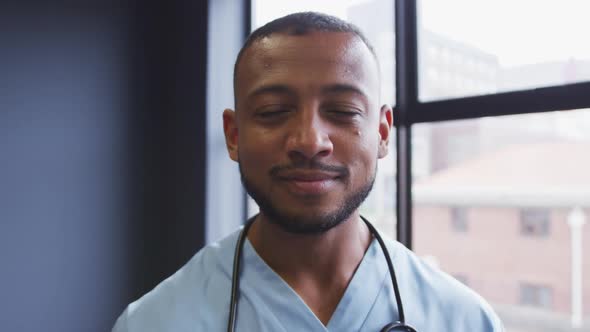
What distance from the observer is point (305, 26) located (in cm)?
66

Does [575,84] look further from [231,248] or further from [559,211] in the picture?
[231,248]

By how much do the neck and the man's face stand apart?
62 mm

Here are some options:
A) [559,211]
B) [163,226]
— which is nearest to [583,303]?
[559,211]

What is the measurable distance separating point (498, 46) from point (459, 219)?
1.37 feet

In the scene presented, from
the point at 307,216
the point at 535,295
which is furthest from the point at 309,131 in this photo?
the point at 535,295

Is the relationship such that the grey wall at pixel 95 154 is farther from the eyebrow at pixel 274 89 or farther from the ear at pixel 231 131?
the eyebrow at pixel 274 89

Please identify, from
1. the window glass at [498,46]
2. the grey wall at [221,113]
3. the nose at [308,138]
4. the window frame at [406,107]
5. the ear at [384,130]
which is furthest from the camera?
the grey wall at [221,113]

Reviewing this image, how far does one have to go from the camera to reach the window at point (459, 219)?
3.76ft

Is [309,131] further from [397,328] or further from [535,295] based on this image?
[535,295]

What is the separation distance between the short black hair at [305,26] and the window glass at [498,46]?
1.51 feet

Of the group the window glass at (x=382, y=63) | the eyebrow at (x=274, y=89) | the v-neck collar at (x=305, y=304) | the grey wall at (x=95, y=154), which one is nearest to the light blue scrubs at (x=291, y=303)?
the v-neck collar at (x=305, y=304)

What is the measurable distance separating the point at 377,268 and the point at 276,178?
23 centimetres

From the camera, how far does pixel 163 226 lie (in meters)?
1.54

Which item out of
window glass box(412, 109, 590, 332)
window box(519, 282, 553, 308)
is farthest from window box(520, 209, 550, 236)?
window box(519, 282, 553, 308)
